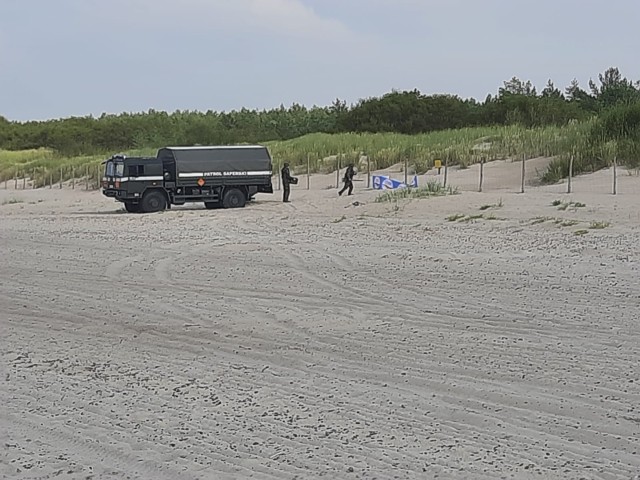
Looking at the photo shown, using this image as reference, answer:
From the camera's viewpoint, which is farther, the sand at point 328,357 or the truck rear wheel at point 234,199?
the truck rear wheel at point 234,199

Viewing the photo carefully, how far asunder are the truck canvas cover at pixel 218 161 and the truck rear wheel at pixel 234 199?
0.55m

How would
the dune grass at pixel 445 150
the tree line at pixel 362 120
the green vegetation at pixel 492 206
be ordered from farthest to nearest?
the tree line at pixel 362 120, the dune grass at pixel 445 150, the green vegetation at pixel 492 206

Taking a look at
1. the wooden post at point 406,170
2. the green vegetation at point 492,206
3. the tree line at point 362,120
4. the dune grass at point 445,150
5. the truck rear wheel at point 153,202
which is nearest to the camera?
the green vegetation at point 492,206

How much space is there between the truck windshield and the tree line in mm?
15941

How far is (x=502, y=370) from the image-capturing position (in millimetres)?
8625

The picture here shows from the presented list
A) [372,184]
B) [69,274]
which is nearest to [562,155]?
[372,184]

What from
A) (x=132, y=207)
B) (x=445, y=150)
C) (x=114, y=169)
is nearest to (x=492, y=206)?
(x=132, y=207)

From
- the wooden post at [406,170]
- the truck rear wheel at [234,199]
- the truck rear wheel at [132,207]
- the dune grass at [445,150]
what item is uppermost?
the dune grass at [445,150]

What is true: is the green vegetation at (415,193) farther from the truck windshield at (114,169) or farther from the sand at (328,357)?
the sand at (328,357)

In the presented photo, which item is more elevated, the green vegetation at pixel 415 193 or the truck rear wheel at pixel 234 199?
the green vegetation at pixel 415 193

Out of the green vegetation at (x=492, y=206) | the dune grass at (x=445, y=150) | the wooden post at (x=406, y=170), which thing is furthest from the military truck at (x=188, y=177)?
the green vegetation at (x=492, y=206)

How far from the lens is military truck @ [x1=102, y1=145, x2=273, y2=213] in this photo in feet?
102

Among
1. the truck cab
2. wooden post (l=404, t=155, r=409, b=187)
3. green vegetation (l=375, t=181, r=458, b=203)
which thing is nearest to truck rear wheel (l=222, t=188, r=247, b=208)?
the truck cab

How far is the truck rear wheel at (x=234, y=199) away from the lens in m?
32.3
